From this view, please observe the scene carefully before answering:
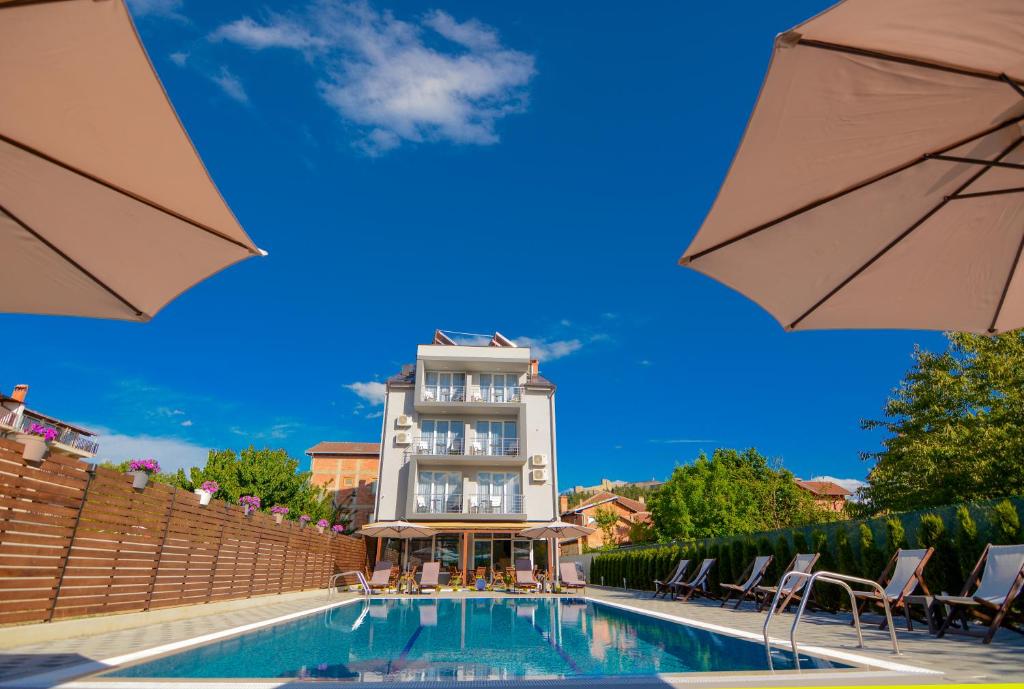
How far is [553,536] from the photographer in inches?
868

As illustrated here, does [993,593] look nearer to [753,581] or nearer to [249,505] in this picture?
[753,581]

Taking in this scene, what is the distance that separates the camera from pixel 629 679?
12.1 feet

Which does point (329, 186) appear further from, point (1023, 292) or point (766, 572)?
point (1023, 292)

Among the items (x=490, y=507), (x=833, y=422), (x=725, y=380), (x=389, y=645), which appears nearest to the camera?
(x=389, y=645)

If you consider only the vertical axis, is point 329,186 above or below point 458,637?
Result: above

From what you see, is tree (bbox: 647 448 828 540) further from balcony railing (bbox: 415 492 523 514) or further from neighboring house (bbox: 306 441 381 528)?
neighboring house (bbox: 306 441 381 528)

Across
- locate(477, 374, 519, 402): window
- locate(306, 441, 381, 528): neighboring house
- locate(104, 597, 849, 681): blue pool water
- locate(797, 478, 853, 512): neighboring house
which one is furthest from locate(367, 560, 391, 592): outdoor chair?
locate(797, 478, 853, 512): neighboring house

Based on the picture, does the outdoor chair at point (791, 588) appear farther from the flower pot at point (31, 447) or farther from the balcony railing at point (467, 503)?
the balcony railing at point (467, 503)

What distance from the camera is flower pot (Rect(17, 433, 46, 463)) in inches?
229

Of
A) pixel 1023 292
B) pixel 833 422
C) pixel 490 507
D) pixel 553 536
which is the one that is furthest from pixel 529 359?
pixel 833 422

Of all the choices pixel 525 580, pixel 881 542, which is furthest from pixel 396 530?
pixel 881 542

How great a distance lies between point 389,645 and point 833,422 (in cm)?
6027

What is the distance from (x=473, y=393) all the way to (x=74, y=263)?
967 inches

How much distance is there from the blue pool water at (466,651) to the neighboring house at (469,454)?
14.1 m
